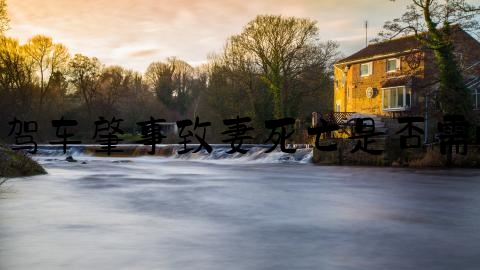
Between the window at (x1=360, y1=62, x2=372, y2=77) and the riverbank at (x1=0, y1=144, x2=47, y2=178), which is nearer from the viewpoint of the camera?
the riverbank at (x1=0, y1=144, x2=47, y2=178)

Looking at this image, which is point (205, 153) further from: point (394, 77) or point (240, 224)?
point (240, 224)

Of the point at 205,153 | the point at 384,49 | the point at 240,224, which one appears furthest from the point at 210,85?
the point at 240,224

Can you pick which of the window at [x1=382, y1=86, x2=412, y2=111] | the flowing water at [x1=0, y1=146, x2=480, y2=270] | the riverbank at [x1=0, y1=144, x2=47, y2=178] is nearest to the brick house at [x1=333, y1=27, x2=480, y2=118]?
the window at [x1=382, y1=86, x2=412, y2=111]

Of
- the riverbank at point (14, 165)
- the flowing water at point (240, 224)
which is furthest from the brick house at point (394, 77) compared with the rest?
the riverbank at point (14, 165)

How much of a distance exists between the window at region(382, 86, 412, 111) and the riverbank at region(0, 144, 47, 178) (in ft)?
93.1

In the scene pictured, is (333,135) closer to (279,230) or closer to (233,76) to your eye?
(233,76)

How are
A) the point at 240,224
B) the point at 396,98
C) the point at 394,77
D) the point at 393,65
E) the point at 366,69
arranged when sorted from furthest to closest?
the point at 366,69, the point at 393,65, the point at 394,77, the point at 396,98, the point at 240,224

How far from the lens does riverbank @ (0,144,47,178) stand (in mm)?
22650

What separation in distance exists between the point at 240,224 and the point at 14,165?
47.5 ft

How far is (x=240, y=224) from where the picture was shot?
43.0 ft

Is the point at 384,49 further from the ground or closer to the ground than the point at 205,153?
further from the ground

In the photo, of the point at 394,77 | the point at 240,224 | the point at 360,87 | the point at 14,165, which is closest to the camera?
the point at 240,224

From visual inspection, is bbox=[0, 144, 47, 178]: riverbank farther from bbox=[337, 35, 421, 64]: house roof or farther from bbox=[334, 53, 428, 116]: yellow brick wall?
bbox=[334, 53, 428, 116]: yellow brick wall

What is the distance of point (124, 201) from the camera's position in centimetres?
1742
